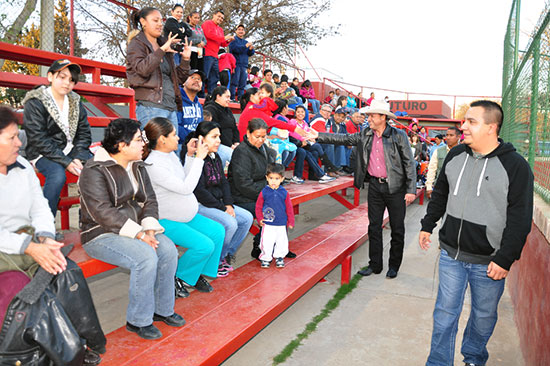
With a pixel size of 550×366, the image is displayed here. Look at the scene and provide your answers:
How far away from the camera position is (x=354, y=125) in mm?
10594

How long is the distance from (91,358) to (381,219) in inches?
155

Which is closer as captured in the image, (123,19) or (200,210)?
(200,210)

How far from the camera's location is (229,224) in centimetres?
411

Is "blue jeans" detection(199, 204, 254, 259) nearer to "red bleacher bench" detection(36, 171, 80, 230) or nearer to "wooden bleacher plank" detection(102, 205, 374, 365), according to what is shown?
"wooden bleacher plank" detection(102, 205, 374, 365)

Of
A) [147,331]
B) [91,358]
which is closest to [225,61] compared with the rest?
[147,331]

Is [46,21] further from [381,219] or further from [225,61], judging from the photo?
[381,219]

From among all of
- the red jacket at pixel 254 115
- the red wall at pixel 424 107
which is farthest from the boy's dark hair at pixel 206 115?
the red wall at pixel 424 107

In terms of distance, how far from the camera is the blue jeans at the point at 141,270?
8.75 ft

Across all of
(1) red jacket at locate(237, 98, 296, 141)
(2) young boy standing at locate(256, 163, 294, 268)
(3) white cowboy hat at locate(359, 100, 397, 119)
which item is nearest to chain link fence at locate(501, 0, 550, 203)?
(3) white cowboy hat at locate(359, 100, 397, 119)

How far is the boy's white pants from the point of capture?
4250 millimetres

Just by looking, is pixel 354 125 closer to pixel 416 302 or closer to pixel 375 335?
pixel 416 302

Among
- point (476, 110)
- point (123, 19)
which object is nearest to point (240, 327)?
point (476, 110)

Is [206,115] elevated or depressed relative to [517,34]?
depressed

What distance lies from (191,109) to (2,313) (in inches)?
157
